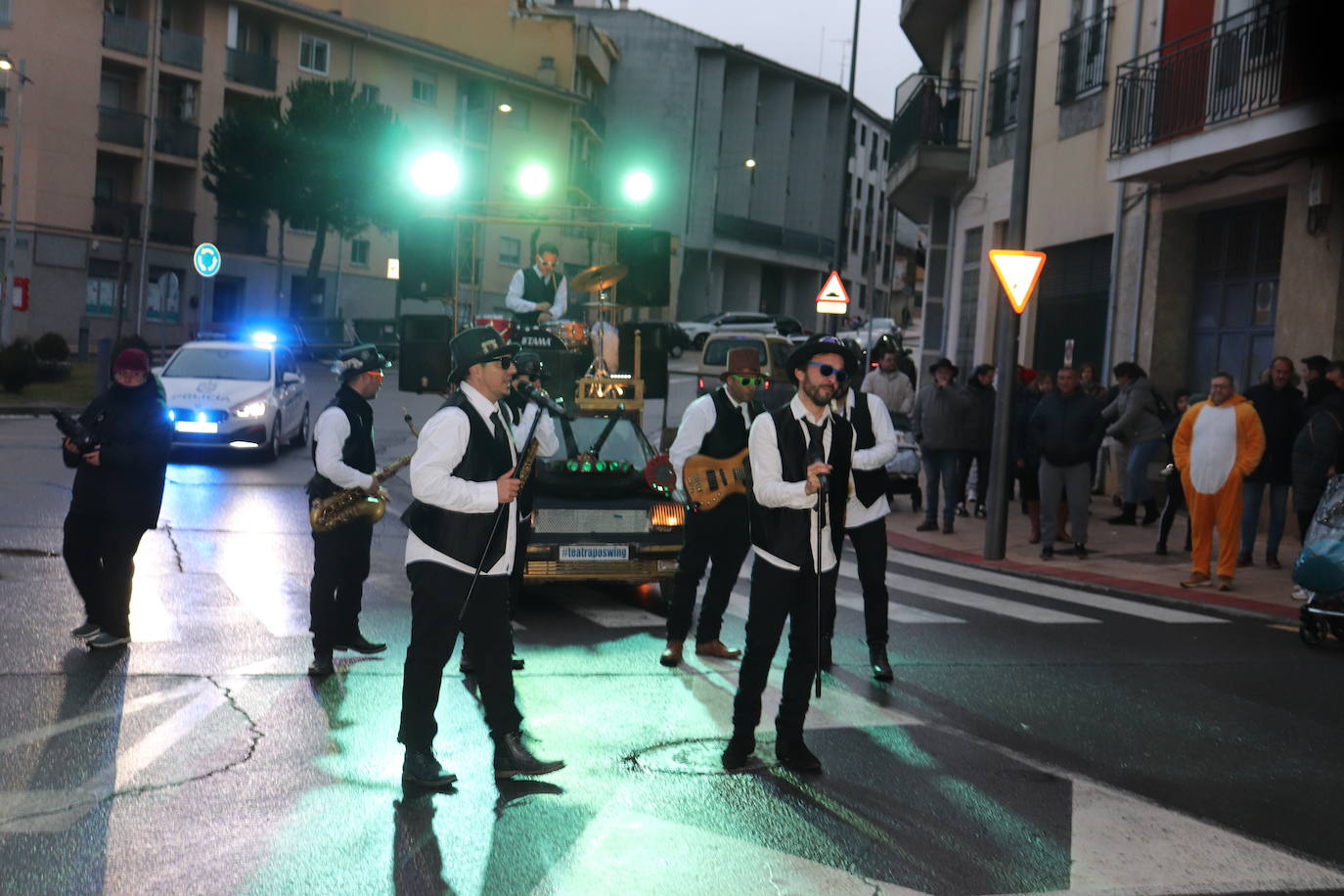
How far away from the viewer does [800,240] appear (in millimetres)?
76250

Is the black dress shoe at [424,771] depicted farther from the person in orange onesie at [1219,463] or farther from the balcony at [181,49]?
the balcony at [181,49]

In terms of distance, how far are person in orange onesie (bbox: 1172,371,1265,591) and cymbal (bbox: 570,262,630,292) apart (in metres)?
5.05

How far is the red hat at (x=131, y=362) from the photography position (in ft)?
28.0

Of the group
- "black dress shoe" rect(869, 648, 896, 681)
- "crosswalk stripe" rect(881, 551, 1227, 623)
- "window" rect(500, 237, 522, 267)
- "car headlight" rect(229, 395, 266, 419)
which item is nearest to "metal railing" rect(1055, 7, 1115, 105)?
"crosswalk stripe" rect(881, 551, 1227, 623)

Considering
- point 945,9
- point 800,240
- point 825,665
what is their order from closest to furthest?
point 825,665, point 945,9, point 800,240

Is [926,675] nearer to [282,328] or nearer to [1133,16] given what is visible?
[1133,16]

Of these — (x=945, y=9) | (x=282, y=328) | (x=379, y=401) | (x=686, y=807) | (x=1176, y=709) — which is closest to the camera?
(x=686, y=807)

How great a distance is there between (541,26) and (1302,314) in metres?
51.0

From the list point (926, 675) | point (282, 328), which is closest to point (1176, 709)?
point (926, 675)

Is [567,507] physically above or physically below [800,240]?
below

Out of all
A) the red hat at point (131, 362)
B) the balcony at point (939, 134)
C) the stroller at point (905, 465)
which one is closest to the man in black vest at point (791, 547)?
the red hat at point (131, 362)

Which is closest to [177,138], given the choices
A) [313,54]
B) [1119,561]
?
[313,54]

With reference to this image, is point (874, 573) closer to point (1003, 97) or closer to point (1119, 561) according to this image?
point (1119, 561)

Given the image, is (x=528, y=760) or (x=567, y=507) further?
(x=567, y=507)
